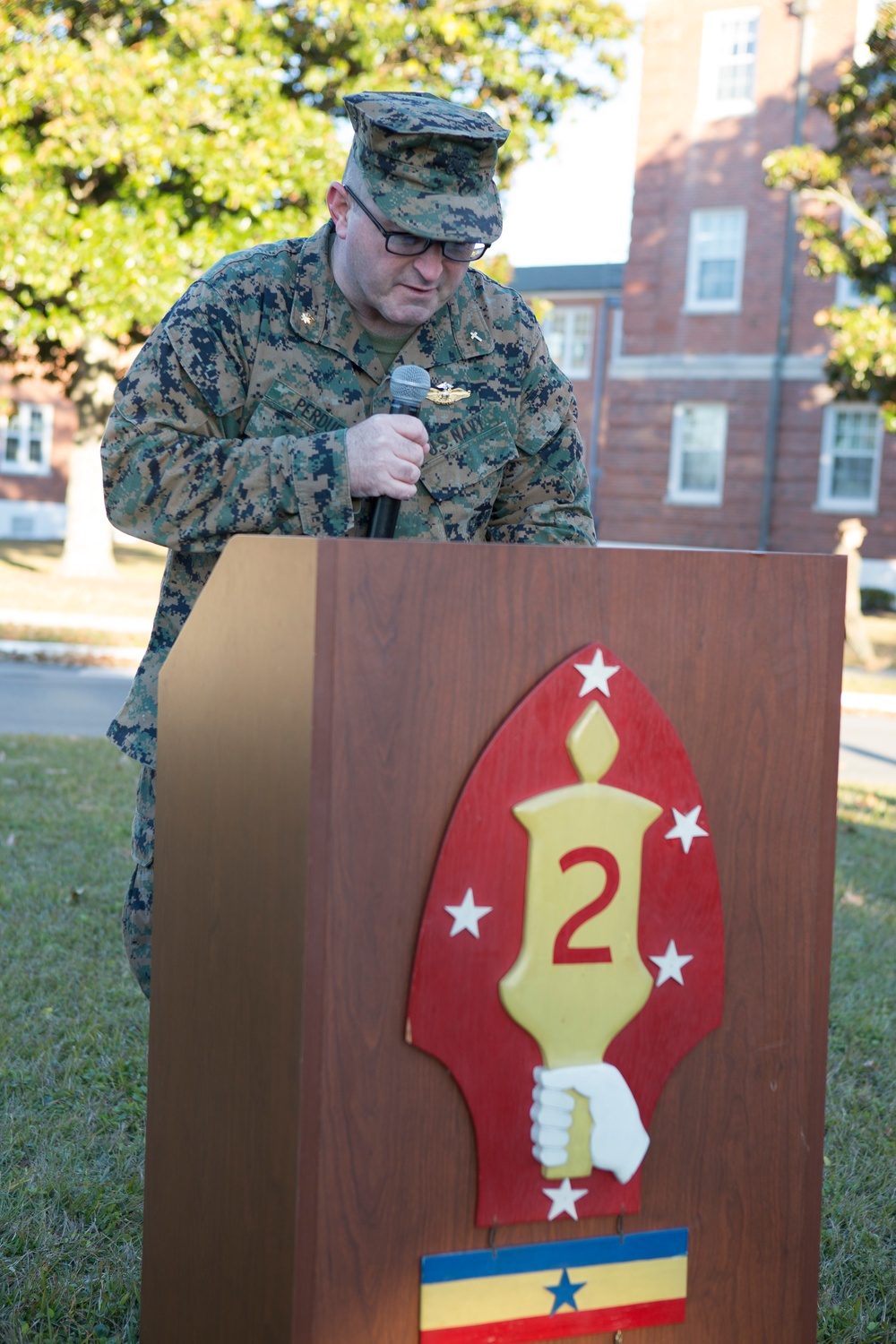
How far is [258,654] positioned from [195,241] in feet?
39.1

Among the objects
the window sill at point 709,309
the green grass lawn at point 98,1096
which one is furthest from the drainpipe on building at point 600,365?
the green grass lawn at point 98,1096

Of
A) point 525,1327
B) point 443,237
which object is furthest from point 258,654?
point 525,1327

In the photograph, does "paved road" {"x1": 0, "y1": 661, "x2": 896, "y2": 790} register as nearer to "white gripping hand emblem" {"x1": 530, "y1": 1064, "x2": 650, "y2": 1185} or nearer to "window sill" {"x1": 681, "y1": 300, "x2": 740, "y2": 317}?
"white gripping hand emblem" {"x1": 530, "y1": 1064, "x2": 650, "y2": 1185}

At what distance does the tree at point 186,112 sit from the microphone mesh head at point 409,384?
11155 millimetres

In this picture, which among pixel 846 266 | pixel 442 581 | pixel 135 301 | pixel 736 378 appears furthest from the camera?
pixel 736 378

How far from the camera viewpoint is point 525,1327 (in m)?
1.62

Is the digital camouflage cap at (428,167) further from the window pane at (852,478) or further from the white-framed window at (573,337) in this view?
the white-framed window at (573,337)


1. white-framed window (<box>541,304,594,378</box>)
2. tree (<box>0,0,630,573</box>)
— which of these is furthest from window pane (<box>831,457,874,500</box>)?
white-framed window (<box>541,304,594,378</box>)

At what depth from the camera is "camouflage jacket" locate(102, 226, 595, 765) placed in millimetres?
2035

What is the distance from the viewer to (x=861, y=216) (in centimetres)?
1488

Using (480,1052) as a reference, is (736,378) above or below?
above

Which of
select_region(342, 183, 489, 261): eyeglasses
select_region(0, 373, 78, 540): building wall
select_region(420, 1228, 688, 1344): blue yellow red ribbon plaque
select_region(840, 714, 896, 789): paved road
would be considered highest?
select_region(0, 373, 78, 540): building wall

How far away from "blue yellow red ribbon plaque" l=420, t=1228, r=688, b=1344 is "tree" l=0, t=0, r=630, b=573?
1181cm

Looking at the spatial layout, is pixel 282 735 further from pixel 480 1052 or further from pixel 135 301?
pixel 135 301
